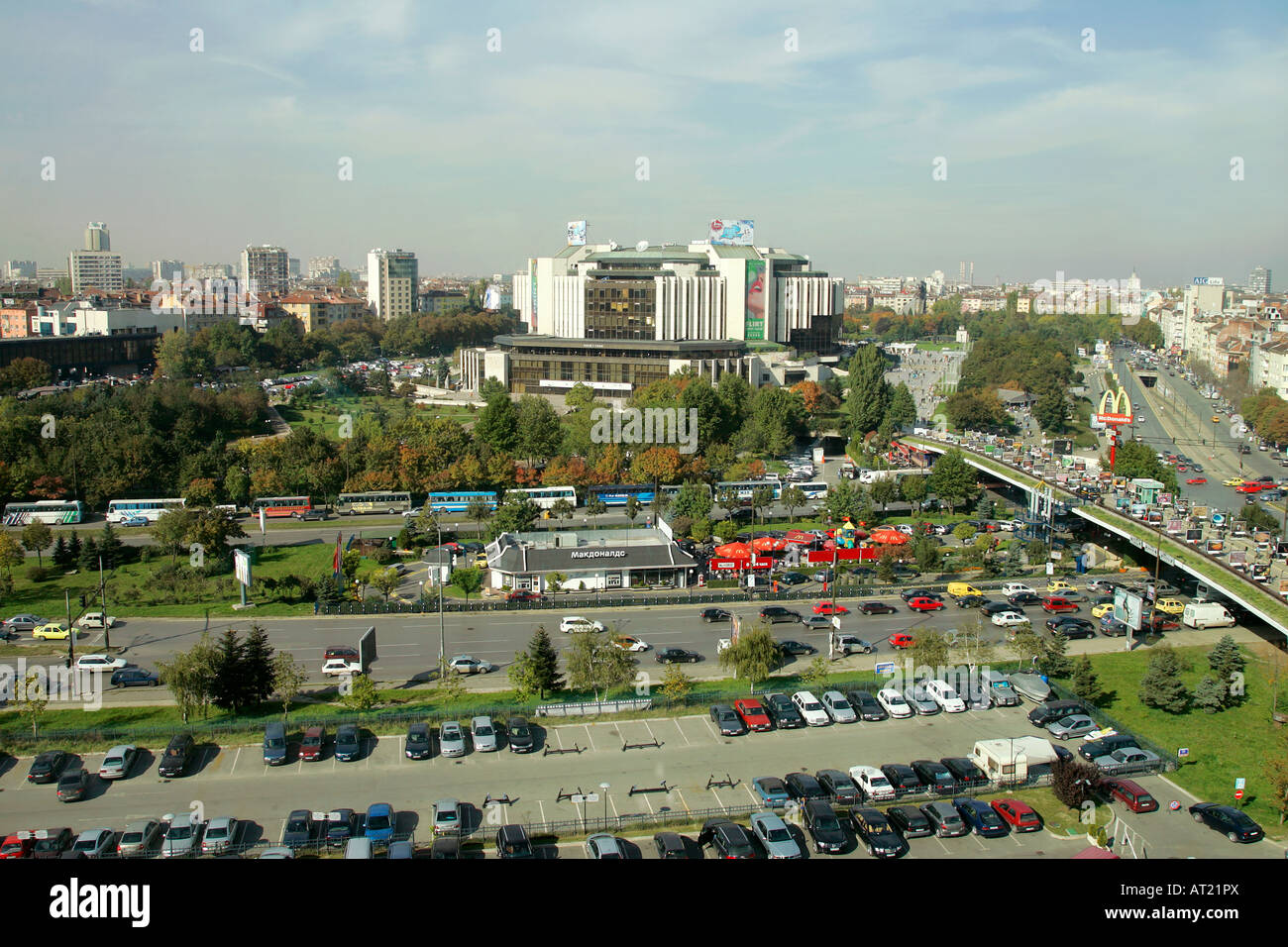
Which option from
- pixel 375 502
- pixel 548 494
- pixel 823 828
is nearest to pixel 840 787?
pixel 823 828

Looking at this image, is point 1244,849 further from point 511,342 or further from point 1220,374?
point 1220,374

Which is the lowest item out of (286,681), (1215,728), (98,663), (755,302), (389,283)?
(1215,728)

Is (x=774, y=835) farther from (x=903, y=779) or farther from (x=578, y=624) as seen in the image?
(x=578, y=624)

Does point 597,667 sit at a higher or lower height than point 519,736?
higher

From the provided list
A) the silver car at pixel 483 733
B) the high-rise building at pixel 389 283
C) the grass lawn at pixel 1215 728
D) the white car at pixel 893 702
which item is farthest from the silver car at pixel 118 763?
the high-rise building at pixel 389 283

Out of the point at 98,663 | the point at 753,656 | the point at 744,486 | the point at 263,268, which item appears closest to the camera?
the point at 753,656
